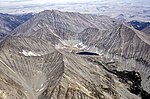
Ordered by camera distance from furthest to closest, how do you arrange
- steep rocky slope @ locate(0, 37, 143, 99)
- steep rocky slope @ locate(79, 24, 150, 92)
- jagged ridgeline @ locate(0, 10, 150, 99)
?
steep rocky slope @ locate(79, 24, 150, 92), jagged ridgeline @ locate(0, 10, 150, 99), steep rocky slope @ locate(0, 37, 143, 99)

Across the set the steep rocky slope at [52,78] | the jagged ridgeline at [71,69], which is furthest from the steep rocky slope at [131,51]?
the steep rocky slope at [52,78]

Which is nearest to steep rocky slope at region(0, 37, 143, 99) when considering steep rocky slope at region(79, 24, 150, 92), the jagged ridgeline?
the jagged ridgeline

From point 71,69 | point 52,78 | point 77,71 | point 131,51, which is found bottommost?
point 131,51

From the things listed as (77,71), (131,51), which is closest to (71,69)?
(77,71)

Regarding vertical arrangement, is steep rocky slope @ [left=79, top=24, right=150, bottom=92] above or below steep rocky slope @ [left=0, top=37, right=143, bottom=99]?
below

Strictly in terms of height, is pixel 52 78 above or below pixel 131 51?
above

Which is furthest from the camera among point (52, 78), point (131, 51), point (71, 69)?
point (131, 51)

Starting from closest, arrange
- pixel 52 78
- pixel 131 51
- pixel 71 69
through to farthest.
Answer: pixel 52 78 < pixel 71 69 < pixel 131 51

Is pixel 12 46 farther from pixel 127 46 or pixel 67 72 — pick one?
pixel 127 46

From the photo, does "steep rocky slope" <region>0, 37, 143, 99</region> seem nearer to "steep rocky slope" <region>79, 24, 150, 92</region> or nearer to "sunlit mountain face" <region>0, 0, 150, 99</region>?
→ "sunlit mountain face" <region>0, 0, 150, 99</region>

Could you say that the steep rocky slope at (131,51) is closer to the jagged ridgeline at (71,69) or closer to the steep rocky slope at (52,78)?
the jagged ridgeline at (71,69)

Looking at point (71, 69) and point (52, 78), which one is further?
point (71, 69)

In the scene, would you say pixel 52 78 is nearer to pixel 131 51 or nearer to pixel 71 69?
pixel 71 69

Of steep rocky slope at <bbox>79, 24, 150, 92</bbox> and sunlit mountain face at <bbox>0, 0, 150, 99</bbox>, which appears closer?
sunlit mountain face at <bbox>0, 0, 150, 99</bbox>
